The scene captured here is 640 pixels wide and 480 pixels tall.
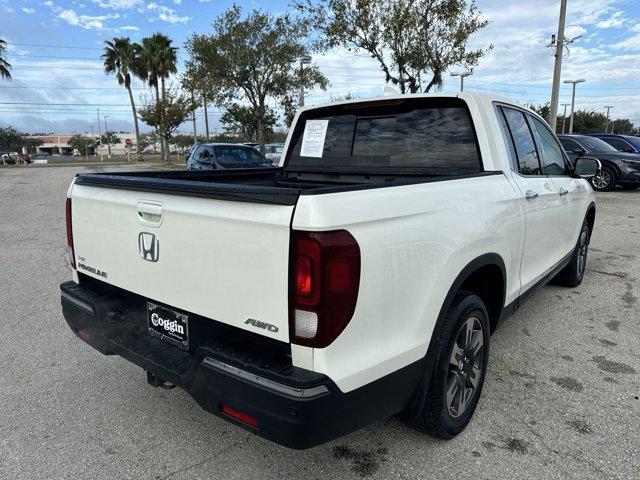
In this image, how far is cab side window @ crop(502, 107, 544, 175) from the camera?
133 inches

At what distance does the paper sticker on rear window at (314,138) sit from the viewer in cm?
373

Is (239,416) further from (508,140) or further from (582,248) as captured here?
(582,248)

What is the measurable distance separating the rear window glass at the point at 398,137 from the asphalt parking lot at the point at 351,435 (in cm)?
157

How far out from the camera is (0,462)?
7.91ft

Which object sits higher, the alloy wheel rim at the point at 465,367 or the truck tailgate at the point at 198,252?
the truck tailgate at the point at 198,252

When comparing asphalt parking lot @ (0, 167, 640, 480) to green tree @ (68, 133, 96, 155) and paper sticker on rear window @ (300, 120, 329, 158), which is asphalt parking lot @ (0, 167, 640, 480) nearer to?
paper sticker on rear window @ (300, 120, 329, 158)

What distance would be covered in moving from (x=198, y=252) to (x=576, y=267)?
4572mm

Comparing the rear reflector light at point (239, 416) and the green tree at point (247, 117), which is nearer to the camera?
the rear reflector light at point (239, 416)

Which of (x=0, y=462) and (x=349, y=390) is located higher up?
(x=349, y=390)

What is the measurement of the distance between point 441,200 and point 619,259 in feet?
18.9

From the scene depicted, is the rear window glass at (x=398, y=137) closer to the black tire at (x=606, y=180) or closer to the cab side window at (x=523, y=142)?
the cab side window at (x=523, y=142)

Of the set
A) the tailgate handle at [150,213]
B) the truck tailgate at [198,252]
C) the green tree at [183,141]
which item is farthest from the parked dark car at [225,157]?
the green tree at [183,141]

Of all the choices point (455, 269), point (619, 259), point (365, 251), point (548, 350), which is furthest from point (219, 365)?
point (619, 259)

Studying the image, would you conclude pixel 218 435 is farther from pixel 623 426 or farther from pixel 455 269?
pixel 623 426
